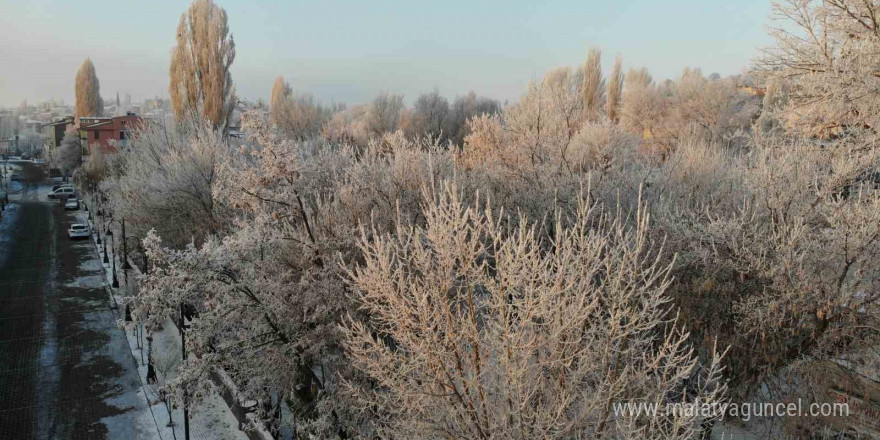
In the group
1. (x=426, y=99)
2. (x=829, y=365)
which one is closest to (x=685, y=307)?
(x=829, y=365)

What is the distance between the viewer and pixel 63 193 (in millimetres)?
46156

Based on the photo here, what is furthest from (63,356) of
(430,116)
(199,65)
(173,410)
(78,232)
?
(430,116)

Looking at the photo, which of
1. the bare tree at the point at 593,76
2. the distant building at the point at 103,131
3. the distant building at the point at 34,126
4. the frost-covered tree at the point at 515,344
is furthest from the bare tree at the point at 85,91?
the distant building at the point at 34,126

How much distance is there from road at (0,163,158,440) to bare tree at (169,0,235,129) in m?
8.85

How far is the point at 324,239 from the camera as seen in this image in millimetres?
10094

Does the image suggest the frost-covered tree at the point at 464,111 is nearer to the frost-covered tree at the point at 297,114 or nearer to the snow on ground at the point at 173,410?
the frost-covered tree at the point at 297,114

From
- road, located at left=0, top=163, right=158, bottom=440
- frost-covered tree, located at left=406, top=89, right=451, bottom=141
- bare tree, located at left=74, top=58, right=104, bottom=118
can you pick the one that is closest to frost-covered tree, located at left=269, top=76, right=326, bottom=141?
frost-covered tree, located at left=406, top=89, right=451, bottom=141

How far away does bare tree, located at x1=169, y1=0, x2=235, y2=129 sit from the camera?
26203 mm

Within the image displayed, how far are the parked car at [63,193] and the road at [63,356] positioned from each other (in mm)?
19032

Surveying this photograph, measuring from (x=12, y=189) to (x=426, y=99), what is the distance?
41136mm

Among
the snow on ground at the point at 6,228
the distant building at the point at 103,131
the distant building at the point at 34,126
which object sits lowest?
the snow on ground at the point at 6,228

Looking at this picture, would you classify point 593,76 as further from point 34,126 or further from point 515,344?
point 34,126

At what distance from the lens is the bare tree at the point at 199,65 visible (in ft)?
86.0

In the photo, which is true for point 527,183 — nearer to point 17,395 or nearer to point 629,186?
point 629,186
